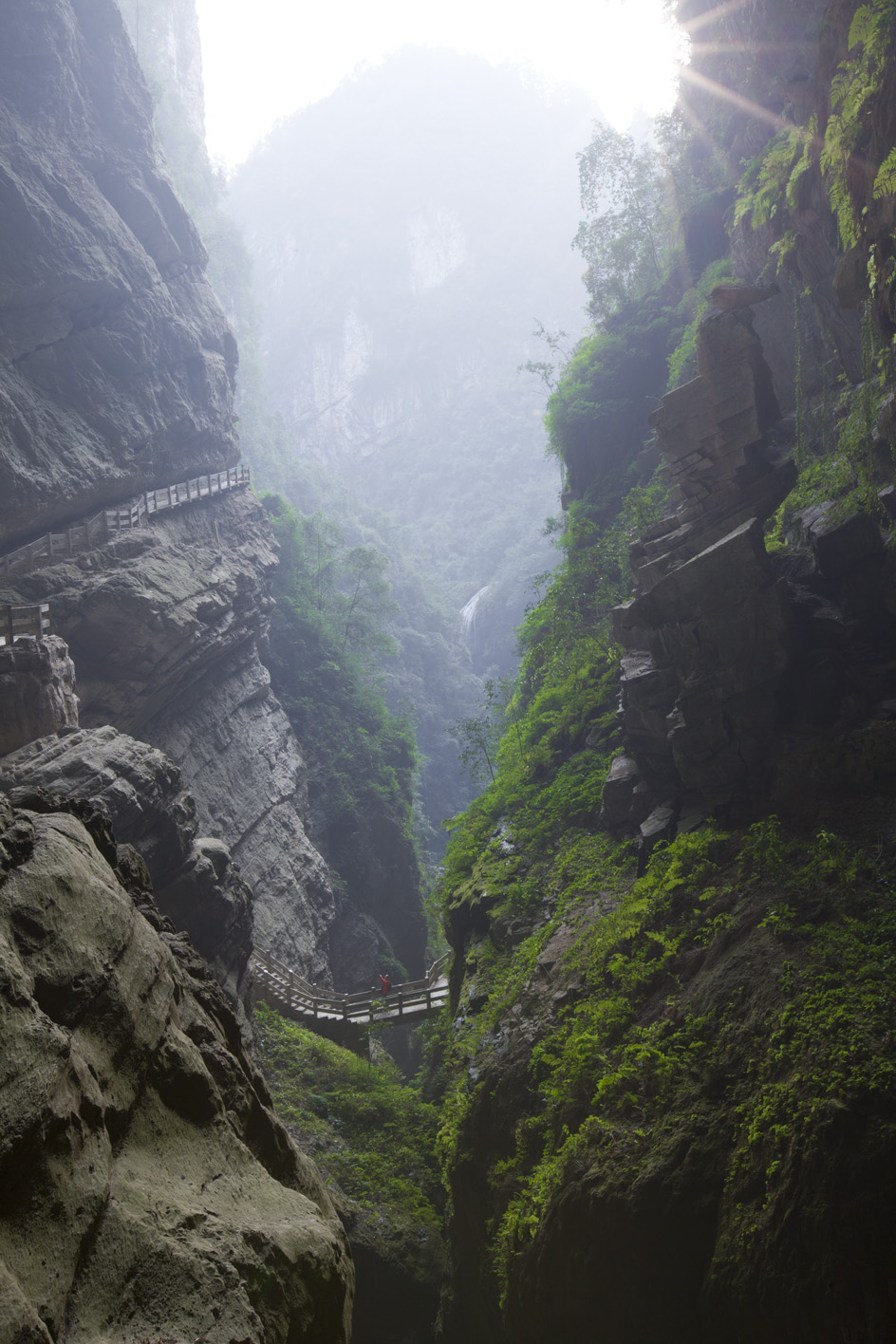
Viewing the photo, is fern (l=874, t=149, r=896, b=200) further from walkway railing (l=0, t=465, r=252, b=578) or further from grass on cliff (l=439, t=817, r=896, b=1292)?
walkway railing (l=0, t=465, r=252, b=578)

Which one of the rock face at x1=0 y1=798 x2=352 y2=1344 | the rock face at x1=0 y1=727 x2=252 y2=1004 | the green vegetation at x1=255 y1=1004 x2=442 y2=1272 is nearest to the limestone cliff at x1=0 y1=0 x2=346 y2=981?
the green vegetation at x1=255 y1=1004 x2=442 y2=1272

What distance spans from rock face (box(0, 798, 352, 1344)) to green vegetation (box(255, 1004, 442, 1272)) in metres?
7.01

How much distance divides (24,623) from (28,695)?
2.98m

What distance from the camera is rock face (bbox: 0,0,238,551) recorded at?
20.7 meters

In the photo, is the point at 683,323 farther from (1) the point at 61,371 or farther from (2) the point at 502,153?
(2) the point at 502,153

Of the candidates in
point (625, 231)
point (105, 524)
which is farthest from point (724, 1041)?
point (625, 231)

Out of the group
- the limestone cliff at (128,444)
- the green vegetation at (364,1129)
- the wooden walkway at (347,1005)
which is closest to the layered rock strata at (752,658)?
the green vegetation at (364,1129)

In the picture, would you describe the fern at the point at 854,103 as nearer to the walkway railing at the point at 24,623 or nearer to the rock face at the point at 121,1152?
the rock face at the point at 121,1152

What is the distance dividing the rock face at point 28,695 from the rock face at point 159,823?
1.15m

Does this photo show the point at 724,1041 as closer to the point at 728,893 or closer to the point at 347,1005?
the point at 728,893

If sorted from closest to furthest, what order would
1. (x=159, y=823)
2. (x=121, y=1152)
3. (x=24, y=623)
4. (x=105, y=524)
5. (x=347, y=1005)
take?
(x=121, y=1152), (x=159, y=823), (x=24, y=623), (x=347, y=1005), (x=105, y=524)

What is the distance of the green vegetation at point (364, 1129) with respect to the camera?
12.1 m

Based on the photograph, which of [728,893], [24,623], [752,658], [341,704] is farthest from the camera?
[341,704]

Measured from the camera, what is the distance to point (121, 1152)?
14.6 ft
